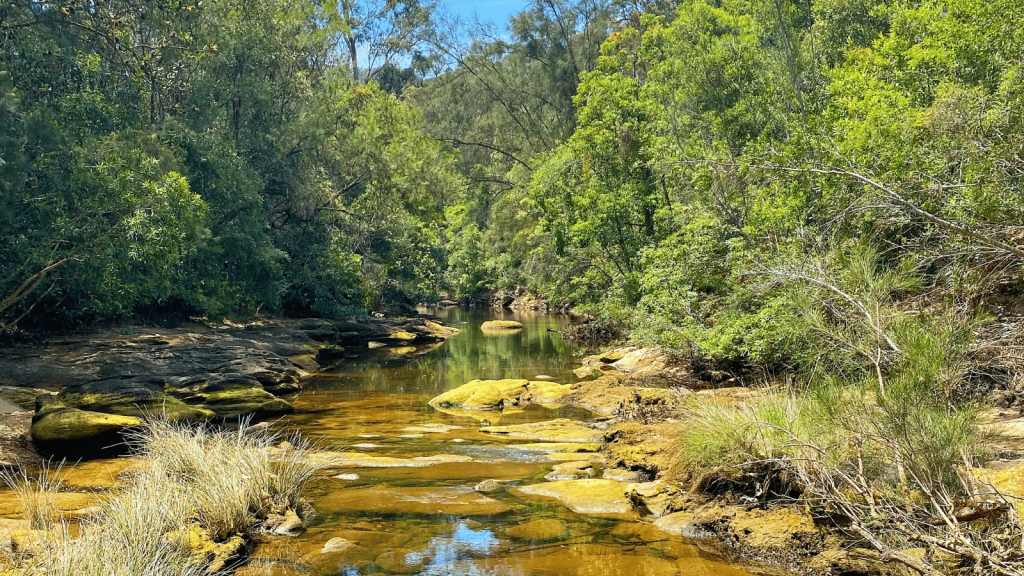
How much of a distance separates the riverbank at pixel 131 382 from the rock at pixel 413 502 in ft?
7.89

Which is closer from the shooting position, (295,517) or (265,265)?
(295,517)

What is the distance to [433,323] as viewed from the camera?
32375mm

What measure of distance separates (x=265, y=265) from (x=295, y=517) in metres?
18.4

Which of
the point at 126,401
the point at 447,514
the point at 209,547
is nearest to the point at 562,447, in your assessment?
the point at 447,514

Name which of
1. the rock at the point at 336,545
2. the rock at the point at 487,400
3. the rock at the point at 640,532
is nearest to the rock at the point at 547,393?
the rock at the point at 487,400

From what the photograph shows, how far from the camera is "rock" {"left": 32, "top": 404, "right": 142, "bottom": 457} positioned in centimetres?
1045

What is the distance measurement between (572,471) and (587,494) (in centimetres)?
112

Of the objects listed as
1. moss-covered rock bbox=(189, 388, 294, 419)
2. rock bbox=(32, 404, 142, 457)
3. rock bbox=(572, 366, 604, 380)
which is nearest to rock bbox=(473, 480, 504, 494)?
rock bbox=(32, 404, 142, 457)

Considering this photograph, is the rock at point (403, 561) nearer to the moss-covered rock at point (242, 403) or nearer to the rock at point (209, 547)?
the rock at point (209, 547)

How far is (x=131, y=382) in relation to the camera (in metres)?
12.9

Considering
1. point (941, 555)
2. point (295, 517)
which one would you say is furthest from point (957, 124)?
point (295, 517)

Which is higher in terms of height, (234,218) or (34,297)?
(234,218)

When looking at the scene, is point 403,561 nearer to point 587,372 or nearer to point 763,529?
point 763,529

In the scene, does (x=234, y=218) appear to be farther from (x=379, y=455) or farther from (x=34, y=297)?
(x=379, y=455)
